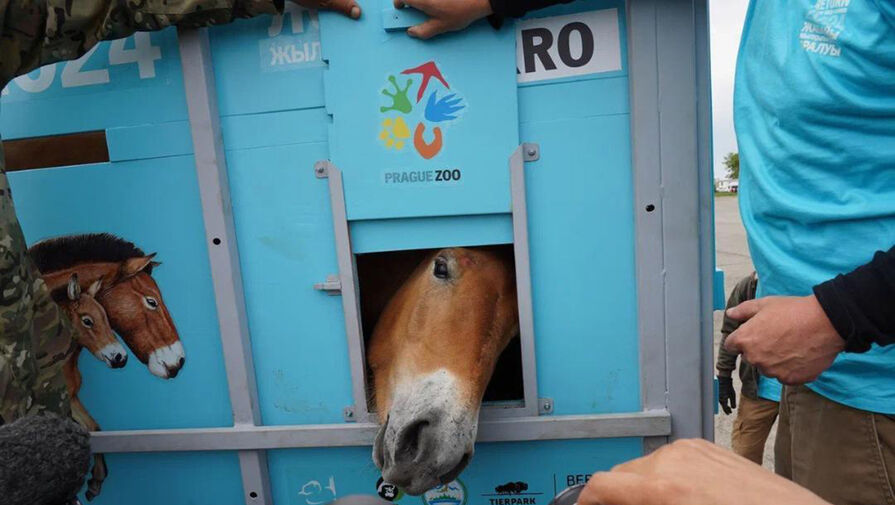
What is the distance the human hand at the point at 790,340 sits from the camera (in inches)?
43.3

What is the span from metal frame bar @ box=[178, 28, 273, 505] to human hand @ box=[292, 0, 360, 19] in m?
0.35

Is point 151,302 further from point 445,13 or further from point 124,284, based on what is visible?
point 445,13

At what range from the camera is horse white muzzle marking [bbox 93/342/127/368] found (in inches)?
76.3

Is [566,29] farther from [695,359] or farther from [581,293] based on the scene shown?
[695,359]

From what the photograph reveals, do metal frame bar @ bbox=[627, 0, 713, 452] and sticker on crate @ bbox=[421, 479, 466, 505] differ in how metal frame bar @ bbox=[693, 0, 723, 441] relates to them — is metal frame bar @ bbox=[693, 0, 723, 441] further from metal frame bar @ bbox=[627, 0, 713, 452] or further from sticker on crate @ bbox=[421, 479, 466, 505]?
sticker on crate @ bbox=[421, 479, 466, 505]

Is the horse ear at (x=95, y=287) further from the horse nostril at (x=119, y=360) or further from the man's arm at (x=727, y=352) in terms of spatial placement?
the man's arm at (x=727, y=352)

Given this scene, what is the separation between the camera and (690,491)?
76 centimetres

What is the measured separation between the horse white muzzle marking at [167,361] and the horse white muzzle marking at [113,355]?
0.33 ft

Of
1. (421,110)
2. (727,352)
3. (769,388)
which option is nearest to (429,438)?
(421,110)

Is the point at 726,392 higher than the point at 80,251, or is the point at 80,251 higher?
the point at 80,251

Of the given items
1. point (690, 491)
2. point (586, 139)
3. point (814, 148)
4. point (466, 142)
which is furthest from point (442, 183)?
point (690, 491)

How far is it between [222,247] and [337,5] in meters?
0.82

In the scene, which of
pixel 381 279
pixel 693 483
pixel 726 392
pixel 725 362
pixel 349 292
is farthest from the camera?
pixel 726 392

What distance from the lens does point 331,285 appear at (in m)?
1.78
